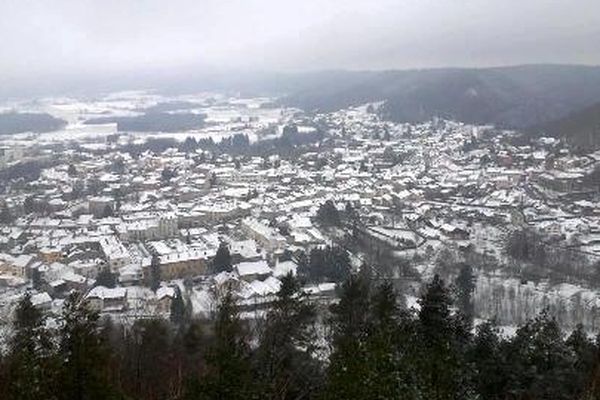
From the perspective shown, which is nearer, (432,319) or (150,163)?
(432,319)

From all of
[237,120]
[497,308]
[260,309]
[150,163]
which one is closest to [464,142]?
[150,163]

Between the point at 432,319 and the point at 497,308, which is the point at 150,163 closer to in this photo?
the point at 497,308

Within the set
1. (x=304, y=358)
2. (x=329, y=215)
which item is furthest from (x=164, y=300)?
(x=304, y=358)

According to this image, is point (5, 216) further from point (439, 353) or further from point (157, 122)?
point (157, 122)

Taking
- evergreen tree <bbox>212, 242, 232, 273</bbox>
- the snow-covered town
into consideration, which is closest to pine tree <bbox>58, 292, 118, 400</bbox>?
the snow-covered town

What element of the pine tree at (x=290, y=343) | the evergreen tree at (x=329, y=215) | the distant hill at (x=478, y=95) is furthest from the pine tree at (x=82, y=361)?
the distant hill at (x=478, y=95)

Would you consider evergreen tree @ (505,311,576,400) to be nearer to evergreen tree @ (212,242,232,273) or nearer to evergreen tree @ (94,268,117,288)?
evergreen tree @ (212,242,232,273)

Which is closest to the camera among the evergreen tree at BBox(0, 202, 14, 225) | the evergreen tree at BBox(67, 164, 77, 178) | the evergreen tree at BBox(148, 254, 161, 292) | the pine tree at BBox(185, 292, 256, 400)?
the pine tree at BBox(185, 292, 256, 400)
